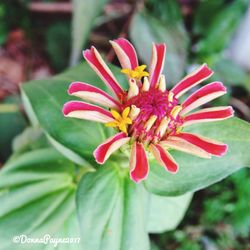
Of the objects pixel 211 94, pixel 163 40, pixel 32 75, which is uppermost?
pixel 211 94

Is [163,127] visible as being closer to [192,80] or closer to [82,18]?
[192,80]

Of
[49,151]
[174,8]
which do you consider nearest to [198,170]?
[49,151]

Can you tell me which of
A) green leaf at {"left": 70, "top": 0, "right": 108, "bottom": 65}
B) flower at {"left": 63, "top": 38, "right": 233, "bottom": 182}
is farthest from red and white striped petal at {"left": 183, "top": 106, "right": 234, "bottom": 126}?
green leaf at {"left": 70, "top": 0, "right": 108, "bottom": 65}

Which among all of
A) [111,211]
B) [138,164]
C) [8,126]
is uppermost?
[138,164]

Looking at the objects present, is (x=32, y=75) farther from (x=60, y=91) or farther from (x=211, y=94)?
(x=211, y=94)

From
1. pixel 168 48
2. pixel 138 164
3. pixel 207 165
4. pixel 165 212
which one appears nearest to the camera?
pixel 138 164

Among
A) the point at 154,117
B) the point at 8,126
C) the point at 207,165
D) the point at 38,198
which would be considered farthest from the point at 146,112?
the point at 8,126

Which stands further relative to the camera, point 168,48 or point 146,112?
point 168,48

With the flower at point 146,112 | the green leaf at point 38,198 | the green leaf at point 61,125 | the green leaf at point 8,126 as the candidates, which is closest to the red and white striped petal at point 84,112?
the flower at point 146,112

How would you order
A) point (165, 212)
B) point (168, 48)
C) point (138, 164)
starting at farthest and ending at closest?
point (168, 48) → point (165, 212) → point (138, 164)
